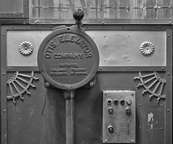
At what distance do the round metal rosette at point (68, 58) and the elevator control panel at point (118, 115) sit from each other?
0.43 meters

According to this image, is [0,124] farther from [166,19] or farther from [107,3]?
[166,19]

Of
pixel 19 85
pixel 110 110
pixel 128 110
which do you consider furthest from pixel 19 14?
pixel 128 110

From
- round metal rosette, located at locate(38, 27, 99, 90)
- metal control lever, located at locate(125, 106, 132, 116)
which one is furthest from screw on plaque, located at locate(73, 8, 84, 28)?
metal control lever, located at locate(125, 106, 132, 116)

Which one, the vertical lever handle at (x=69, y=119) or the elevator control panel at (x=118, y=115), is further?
the elevator control panel at (x=118, y=115)

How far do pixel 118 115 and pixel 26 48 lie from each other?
4.03 ft

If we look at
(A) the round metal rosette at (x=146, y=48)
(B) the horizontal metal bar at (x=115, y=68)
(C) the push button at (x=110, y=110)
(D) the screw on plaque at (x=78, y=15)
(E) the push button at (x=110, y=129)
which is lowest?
(E) the push button at (x=110, y=129)

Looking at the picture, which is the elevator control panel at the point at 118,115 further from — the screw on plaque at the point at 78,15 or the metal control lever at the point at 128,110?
the screw on plaque at the point at 78,15

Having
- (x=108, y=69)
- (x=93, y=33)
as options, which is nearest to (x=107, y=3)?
(x=93, y=33)

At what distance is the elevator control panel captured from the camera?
4.96 metres

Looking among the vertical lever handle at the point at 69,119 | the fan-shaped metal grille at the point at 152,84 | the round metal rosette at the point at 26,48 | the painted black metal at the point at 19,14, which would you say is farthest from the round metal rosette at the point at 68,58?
the fan-shaped metal grille at the point at 152,84

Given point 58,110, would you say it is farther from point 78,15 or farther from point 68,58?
point 78,15

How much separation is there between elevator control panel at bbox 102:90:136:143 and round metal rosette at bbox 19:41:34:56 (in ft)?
3.01

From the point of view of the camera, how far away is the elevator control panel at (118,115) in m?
4.96

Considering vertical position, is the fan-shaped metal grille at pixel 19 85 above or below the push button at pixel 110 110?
above
